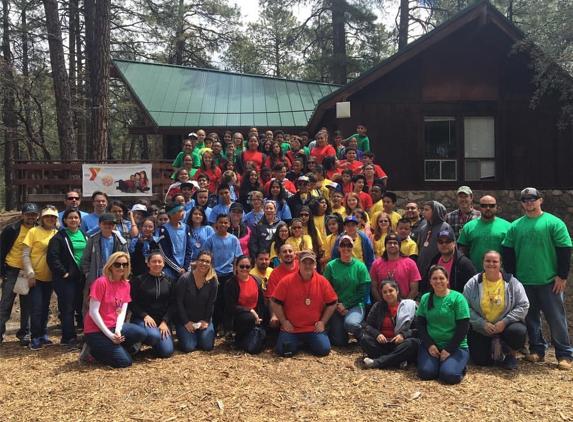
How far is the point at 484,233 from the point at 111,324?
4.49 meters

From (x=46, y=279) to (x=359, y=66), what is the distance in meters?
19.9

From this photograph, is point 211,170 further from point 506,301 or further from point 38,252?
point 506,301

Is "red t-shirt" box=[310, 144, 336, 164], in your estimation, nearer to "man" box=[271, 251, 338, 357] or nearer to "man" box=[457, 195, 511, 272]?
"man" box=[457, 195, 511, 272]

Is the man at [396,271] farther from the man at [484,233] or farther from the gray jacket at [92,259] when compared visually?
the gray jacket at [92,259]

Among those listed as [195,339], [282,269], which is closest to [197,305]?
[195,339]

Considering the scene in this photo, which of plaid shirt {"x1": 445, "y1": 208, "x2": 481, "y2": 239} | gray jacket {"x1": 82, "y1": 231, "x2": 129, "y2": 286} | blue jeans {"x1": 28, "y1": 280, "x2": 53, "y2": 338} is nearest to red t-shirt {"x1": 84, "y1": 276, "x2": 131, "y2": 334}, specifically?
gray jacket {"x1": 82, "y1": 231, "x2": 129, "y2": 286}

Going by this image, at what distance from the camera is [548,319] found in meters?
5.40

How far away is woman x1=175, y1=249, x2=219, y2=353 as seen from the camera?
18.9 feet

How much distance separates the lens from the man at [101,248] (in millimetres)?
5836

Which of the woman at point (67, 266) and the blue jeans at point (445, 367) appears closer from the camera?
the blue jeans at point (445, 367)

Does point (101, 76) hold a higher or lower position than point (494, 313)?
higher

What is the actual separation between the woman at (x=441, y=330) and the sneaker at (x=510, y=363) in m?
0.56

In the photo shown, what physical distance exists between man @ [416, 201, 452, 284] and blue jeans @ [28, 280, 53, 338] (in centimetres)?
478

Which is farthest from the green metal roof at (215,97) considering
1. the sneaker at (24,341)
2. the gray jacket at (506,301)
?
the gray jacket at (506,301)
